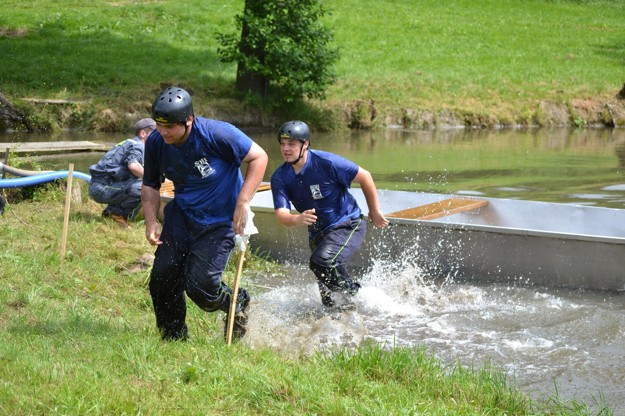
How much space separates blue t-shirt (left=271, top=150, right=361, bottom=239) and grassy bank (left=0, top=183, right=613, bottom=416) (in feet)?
5.03

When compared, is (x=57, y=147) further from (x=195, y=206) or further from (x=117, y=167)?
(x=195, y=206)

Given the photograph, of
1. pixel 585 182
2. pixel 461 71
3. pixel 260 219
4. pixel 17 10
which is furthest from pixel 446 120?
pixel 260 219

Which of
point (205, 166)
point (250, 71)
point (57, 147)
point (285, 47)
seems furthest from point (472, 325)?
point (250, 71)

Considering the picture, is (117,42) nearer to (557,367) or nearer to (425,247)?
(425,247)

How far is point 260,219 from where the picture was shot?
39.3 ft

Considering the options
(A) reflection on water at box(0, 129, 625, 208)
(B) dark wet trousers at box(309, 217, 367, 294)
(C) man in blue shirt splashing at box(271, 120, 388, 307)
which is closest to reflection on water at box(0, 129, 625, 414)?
(B) dark wet trousers at box(309, 217, 367, 294)

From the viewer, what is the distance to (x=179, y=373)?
19.5ft

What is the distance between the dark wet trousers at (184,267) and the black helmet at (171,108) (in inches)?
32.0

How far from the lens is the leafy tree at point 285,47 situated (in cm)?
2541

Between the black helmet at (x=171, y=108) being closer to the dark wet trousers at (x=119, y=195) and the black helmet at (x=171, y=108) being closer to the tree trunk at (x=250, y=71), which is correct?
the dark wet trousers at (x=119, y=195)

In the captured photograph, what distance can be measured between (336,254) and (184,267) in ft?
7.63

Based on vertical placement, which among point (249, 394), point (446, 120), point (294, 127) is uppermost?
point (294, 127)

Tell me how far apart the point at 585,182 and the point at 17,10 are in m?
22.8

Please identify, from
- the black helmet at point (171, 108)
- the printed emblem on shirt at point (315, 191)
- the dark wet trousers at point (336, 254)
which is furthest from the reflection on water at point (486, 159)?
the black helmet at point (171, 108)
